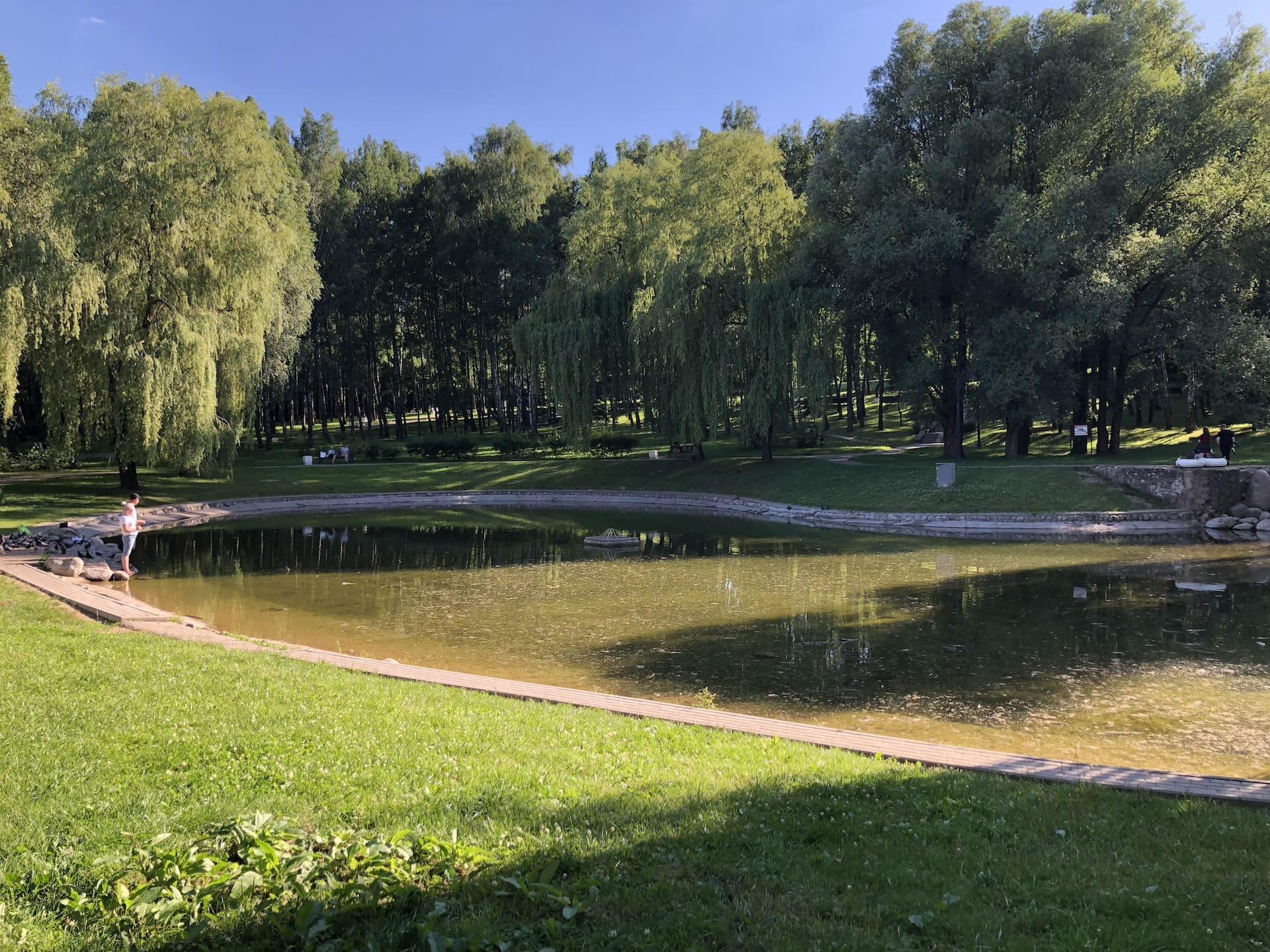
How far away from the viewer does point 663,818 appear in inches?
209

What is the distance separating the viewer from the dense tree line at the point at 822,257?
1203 inches

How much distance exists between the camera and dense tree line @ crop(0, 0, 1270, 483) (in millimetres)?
30547

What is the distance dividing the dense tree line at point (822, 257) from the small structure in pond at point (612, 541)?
506 inches

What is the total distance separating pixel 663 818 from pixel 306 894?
2.17m

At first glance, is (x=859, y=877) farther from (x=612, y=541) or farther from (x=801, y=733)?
(x=612, y=541)

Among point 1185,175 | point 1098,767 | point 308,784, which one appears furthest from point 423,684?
point 1185,175

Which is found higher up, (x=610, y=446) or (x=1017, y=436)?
(x=1017, y=436)

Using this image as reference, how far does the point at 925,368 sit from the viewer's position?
3478 cm

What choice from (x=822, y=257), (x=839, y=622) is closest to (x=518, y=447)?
(x=822, y=257)

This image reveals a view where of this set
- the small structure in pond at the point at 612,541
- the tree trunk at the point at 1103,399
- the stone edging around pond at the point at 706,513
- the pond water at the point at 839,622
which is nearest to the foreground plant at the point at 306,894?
the pond water at the point at 839,622

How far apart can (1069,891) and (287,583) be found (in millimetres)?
18489

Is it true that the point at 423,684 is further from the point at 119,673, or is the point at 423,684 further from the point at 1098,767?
the point at 1098,767

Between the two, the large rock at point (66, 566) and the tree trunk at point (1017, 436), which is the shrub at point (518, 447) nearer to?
the tree trunk at point (1017, 436)

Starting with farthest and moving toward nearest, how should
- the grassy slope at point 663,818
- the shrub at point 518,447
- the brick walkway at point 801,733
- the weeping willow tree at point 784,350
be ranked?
1. the shrub at point 518,447
2. the weeping willow tree at point 784,350
3. the brick walkway at point 801,733
4. the grassy slope at point 663,818
